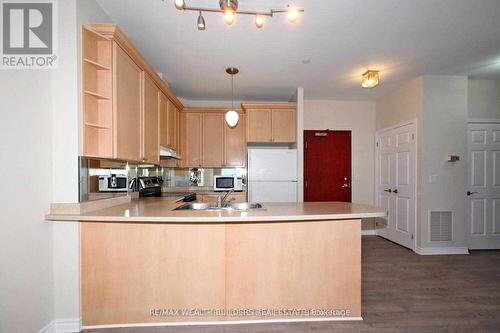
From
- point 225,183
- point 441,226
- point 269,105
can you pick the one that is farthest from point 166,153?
point 441,226

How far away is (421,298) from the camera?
7.62 feet

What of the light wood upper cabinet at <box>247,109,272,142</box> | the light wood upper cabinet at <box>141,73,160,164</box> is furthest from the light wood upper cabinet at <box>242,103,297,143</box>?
the light wood upper cabinet at <box>141,73,160,164</box>

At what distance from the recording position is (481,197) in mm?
3785

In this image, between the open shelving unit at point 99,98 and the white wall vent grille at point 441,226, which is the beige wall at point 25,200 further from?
the white wall vent grille at point 441,226

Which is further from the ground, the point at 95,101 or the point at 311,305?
the point at 95,101

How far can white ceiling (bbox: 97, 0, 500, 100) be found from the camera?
2082 millimetres

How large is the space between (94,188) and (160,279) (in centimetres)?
94

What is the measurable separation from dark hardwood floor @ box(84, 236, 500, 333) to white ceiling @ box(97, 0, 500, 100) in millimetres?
2680

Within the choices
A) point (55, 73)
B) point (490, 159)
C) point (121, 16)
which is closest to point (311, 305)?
point (55, 73)

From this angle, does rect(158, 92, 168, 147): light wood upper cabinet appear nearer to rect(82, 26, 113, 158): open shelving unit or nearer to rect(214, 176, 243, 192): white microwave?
rect(82, 26, 113, 158): open shelving unit

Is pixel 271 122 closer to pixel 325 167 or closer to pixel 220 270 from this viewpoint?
pixel 325 167

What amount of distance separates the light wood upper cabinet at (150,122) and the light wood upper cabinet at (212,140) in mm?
1371

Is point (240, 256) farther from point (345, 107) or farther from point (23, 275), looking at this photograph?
point (345, 107)

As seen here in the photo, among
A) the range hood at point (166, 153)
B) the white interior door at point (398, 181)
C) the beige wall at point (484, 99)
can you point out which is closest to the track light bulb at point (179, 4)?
the range hood at point (166, 153)
